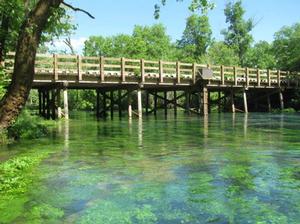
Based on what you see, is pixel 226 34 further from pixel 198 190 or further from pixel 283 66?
pixel 198 190

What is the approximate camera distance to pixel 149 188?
7543 millimetres

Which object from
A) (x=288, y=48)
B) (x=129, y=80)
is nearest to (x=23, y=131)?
(x=129, y=80)

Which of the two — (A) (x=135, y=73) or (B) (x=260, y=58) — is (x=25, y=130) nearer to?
(A) (x=135, y=73)

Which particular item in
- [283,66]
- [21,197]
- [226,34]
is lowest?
[21,197]

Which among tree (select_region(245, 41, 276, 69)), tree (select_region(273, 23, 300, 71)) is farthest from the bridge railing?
tree (select_region(245, 41, 276, 69))

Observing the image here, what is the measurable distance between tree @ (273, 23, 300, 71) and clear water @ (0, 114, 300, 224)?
A: 45.2m

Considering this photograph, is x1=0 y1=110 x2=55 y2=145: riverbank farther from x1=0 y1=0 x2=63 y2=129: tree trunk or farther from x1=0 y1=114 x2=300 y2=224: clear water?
x1=0 y1=0 x2=63 y2=129: tree trunk

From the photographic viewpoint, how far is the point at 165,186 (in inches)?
303

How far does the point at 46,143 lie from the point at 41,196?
7.77 m

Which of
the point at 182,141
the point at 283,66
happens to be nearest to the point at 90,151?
the point at 182,141

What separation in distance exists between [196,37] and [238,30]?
7167mm

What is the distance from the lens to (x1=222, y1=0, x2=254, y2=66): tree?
2963 inches

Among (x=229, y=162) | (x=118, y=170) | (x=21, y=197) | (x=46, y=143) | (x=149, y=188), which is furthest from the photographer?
(x=46, y=143)

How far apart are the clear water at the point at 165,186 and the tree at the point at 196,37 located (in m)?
62.6
